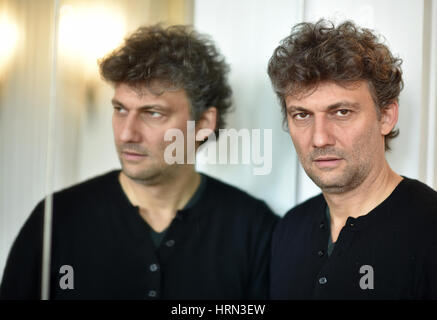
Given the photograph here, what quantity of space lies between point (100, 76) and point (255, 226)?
546 mm

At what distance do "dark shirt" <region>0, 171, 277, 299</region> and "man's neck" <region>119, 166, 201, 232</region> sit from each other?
0.02 meters

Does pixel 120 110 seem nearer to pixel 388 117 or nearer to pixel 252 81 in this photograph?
pixel 252 81

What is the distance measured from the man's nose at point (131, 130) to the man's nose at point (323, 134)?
416mm

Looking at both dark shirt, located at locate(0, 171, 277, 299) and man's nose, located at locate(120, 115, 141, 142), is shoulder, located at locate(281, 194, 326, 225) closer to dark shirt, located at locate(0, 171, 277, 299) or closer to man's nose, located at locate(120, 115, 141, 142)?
dark shirt, located at locate(0, 171, 277, 299)

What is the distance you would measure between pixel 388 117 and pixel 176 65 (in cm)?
51

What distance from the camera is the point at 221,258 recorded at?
1267 millimetres

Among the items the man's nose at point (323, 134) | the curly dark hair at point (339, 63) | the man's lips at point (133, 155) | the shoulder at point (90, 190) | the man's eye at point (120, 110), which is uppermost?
the curly dark hair at point (339, 63)

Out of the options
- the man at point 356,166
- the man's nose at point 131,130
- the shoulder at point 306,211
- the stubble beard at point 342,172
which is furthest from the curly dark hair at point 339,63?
the man's nose at point 131,130

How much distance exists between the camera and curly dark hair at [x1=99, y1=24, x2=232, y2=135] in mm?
1205

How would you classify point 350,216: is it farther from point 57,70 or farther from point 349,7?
point 57,70

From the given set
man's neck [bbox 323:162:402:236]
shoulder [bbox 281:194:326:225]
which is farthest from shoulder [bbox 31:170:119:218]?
man's neck [bbox 323:162:402:236]

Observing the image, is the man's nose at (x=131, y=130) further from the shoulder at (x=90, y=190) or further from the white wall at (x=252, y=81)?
the white wall at (x=252, y=81)

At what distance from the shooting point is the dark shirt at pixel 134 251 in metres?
1.16

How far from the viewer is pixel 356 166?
1069 mm
